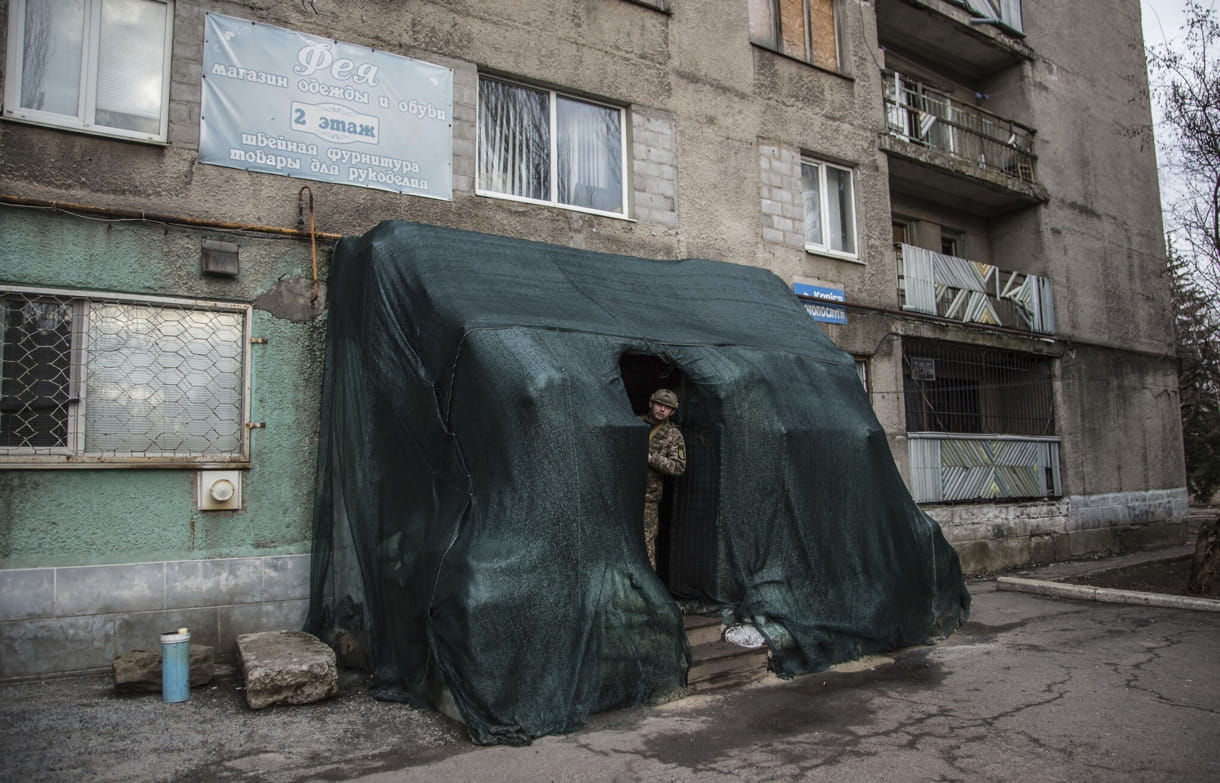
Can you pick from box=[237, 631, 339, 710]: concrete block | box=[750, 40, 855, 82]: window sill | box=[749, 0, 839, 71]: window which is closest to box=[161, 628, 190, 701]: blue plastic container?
box=[237, 631, 339, 710]: concrete block

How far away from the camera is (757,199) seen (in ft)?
33.4

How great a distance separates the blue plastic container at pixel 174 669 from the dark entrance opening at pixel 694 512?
3.59 m

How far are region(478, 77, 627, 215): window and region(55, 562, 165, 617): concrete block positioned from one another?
4528 mm

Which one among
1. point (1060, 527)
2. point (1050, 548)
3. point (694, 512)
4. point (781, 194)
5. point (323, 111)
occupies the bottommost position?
point (1050, 548)

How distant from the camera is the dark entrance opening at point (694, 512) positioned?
6539mm

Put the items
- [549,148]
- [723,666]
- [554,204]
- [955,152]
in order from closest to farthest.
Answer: [723,666] → [554,204] → [549,148] → [955,152]

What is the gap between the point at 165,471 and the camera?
639cm

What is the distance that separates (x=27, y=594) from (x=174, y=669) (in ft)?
4.41

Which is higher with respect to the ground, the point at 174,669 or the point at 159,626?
the point at 159,626

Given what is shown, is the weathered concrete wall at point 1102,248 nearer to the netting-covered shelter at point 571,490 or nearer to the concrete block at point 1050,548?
the concrete block at point 1050,548

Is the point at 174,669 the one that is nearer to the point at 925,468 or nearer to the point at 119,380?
the point at 119,380

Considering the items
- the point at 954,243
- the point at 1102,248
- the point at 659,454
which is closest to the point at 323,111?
the point at 659,454

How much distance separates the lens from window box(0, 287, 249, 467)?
6.12 m

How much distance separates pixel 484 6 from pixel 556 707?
692 cm
